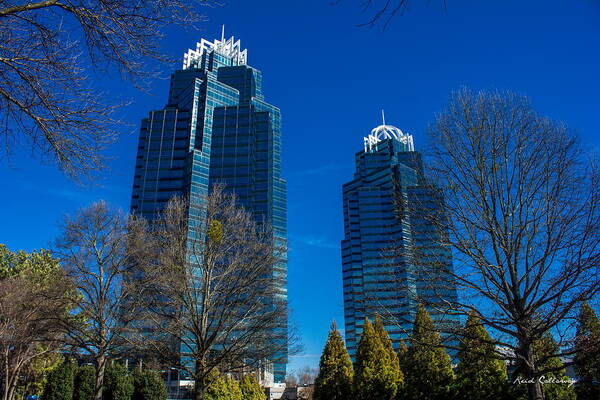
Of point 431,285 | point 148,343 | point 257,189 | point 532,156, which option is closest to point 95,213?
point 148,343

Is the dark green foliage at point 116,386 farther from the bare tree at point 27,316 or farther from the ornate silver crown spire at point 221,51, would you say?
the ornate silver crown spire at point 221,51

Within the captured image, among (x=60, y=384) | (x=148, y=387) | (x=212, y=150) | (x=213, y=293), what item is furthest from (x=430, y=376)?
(x=212, y=150)

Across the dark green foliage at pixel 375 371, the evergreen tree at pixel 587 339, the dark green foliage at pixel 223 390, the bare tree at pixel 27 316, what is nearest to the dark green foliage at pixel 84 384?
the bare tree at pixel 27 316

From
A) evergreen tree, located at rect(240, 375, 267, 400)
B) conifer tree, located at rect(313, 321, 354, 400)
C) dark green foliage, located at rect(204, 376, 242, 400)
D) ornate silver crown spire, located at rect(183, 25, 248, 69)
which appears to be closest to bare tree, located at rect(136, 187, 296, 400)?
dark green foliage, located at rect(204, 376, 242, 400)

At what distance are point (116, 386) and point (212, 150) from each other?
78.2 meters

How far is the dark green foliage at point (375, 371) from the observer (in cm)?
2555

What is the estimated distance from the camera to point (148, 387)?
27812 millimetres

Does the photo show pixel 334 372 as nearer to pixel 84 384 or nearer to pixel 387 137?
pixel 84 384

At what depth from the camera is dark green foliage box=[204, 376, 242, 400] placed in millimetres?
27434

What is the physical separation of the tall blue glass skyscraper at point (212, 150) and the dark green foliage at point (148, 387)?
62637mm

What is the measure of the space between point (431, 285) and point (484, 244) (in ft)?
4.22

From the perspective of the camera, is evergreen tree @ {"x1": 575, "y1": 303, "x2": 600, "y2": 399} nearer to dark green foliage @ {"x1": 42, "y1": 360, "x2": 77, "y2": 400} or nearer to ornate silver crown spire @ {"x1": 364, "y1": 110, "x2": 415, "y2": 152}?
dark green foliage @ {"x1": 42, "y1": 360, "x2": 77, "y2": 400}

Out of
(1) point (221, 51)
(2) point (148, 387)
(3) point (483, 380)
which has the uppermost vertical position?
(1) point (221, 51)

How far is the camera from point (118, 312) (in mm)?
16766
